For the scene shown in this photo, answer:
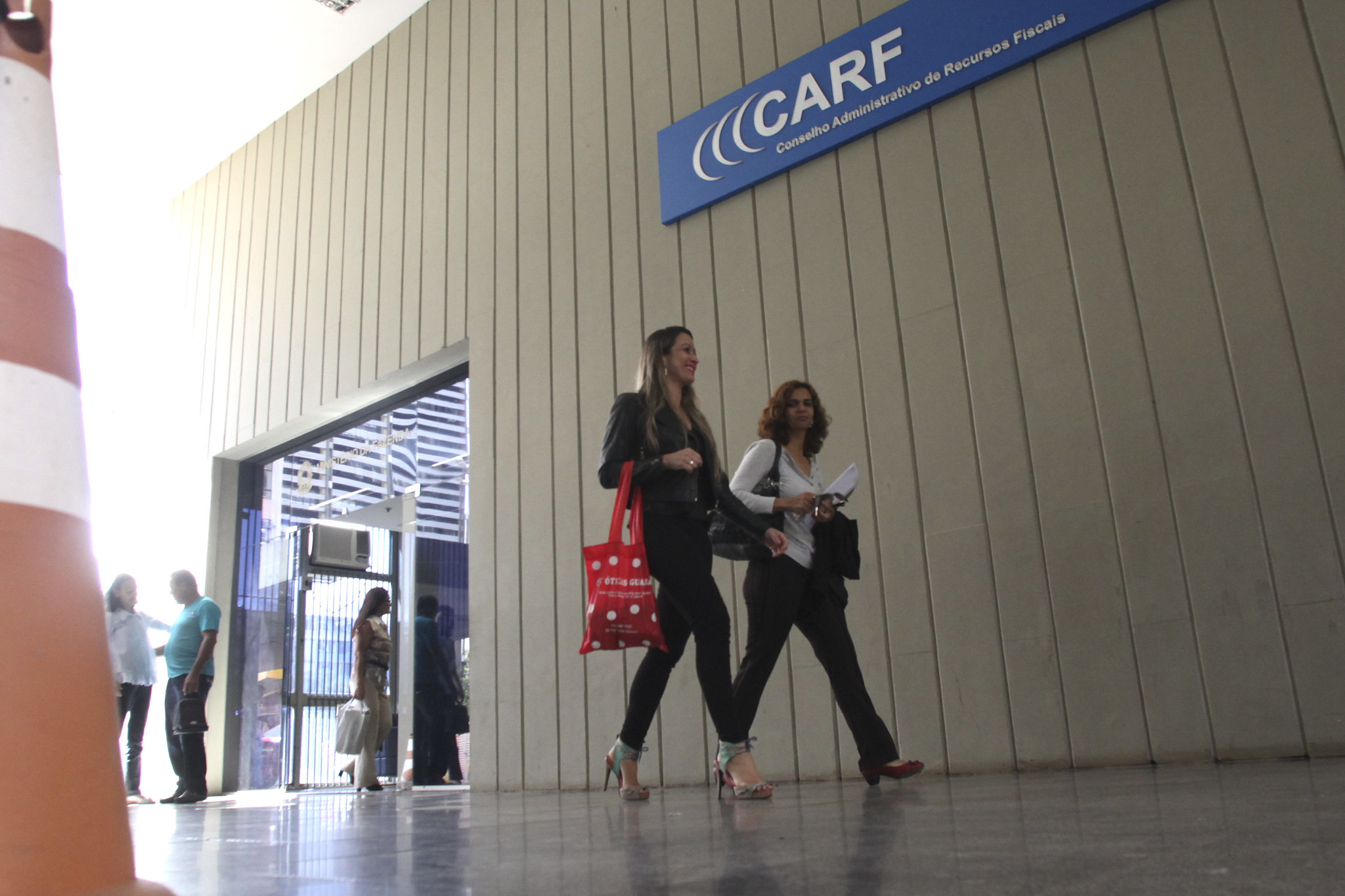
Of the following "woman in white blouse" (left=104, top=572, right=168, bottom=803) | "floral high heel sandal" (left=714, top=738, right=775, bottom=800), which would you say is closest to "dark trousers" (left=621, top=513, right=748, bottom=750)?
"floral high heel sandal" (left=714, top=738, right=775, bottom=800)

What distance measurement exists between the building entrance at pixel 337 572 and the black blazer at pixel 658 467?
3.06m

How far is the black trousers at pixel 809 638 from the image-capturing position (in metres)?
2.92

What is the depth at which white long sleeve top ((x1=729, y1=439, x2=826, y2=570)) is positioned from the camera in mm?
3053

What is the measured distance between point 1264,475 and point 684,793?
7.00 ft

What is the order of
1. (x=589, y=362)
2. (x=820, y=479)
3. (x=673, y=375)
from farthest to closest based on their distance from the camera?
(x=589, y=362) < (x=820, y=479) < (x=673, y=375)

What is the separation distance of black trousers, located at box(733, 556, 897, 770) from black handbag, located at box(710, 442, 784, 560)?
48 mm

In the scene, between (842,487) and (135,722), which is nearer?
(842,487)

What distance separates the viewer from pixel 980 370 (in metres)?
3.95

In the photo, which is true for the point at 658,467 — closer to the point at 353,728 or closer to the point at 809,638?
the point at 809,638

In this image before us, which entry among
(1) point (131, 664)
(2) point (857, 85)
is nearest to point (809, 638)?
(2) point (857, 85)

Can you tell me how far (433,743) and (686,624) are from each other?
12.4 ft

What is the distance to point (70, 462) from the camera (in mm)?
933

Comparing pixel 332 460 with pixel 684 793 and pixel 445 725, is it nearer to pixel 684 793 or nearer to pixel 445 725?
pixel 445 725

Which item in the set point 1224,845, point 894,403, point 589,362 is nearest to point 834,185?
point 894,403
